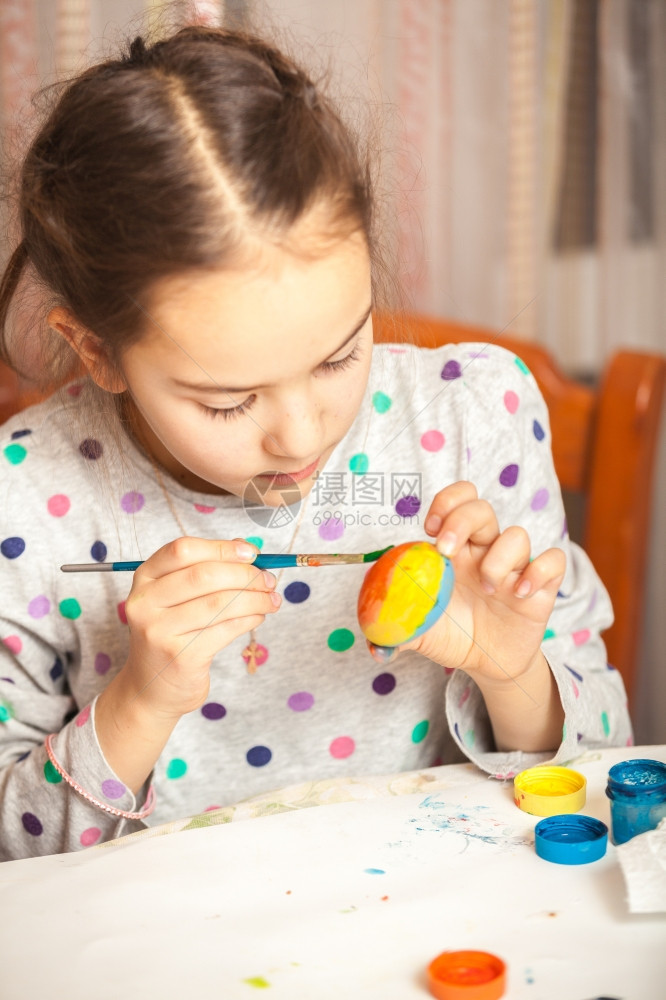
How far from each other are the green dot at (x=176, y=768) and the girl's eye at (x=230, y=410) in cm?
37

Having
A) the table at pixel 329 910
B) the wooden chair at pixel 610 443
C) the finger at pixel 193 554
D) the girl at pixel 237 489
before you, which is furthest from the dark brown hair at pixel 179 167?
the wooden chair at pixel 610 443

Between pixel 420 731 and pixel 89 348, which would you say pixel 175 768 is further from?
pixel 89 348

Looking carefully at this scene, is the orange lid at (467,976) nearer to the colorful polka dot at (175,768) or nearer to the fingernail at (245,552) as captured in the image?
the fingernail at (245,552)

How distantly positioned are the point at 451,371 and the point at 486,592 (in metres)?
0.31

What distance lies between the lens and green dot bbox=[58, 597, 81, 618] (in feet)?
2.90

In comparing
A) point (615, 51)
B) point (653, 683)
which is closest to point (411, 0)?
point (615, 51)

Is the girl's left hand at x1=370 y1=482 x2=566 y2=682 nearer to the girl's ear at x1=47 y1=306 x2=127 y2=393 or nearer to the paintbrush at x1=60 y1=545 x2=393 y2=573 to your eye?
the paintbrush at x1=60 y1=545 x2=393 y2=573

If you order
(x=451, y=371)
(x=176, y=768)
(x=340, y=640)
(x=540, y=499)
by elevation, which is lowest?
(x=176, y=768)

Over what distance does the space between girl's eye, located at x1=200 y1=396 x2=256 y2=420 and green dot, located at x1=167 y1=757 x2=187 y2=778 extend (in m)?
0.37

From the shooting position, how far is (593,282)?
1.65 meters

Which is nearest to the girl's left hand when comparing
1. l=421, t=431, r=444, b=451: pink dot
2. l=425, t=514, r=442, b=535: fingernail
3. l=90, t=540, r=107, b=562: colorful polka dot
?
l=425, t=514, r=442, b=535: fingernail

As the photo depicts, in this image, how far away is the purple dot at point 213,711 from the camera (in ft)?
2.95

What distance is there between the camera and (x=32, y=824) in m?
0.82

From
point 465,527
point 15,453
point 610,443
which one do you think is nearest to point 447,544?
point 465,527
